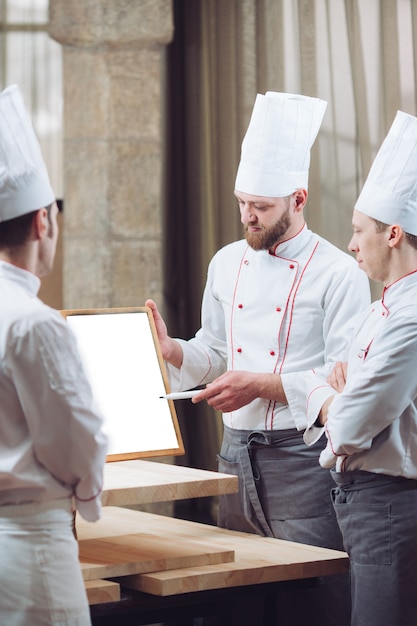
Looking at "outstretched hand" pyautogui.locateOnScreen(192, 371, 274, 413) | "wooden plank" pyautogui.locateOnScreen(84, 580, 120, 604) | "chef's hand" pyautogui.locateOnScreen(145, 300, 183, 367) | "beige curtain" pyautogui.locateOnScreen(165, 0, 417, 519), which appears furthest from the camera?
"beige curtain" pyautogui.locateOnScreen(165, 0, 417, 519)

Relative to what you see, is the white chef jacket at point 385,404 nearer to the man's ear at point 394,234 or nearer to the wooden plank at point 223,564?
the man's ear at point 394,234

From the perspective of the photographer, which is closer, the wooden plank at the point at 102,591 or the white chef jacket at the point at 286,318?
the wooden plank at the point at 102,591

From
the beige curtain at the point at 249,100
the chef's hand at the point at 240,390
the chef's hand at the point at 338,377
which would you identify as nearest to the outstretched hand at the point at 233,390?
the chef's hand at the point at 240,390

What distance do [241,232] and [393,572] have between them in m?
2.81

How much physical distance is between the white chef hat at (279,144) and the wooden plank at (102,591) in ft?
4.08

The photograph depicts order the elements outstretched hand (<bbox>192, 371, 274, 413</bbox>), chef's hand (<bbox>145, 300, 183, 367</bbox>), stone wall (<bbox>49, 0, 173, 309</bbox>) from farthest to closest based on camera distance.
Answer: stone wall (<bbox>49, 0, 173, 309</bbox>) → chef's hand (<bbox>145, 300, 183, 367</bbox>) → outstretched hand (<bbox>192, 371, 274, 413</bbox>)

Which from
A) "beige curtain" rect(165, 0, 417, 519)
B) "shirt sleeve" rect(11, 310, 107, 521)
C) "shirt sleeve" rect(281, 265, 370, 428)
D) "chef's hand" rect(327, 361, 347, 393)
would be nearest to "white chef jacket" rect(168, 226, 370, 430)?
"shirt sleeve" rect(281, 265, 370, 428)

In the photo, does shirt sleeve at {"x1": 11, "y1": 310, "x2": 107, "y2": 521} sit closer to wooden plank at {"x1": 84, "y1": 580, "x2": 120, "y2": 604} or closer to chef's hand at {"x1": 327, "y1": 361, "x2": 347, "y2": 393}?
wooden plank at {"x1": 84, "y1": 580, "x2": 120, "y2": 604}

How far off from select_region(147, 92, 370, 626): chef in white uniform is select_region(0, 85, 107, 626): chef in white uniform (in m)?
0.88

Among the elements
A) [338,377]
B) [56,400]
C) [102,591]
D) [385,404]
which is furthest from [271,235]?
[56,400]

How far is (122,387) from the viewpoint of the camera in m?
2.75

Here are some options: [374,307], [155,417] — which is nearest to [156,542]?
[155,417]

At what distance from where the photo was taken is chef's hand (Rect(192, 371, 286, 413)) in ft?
9.22

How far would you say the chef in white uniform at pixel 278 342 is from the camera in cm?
286
